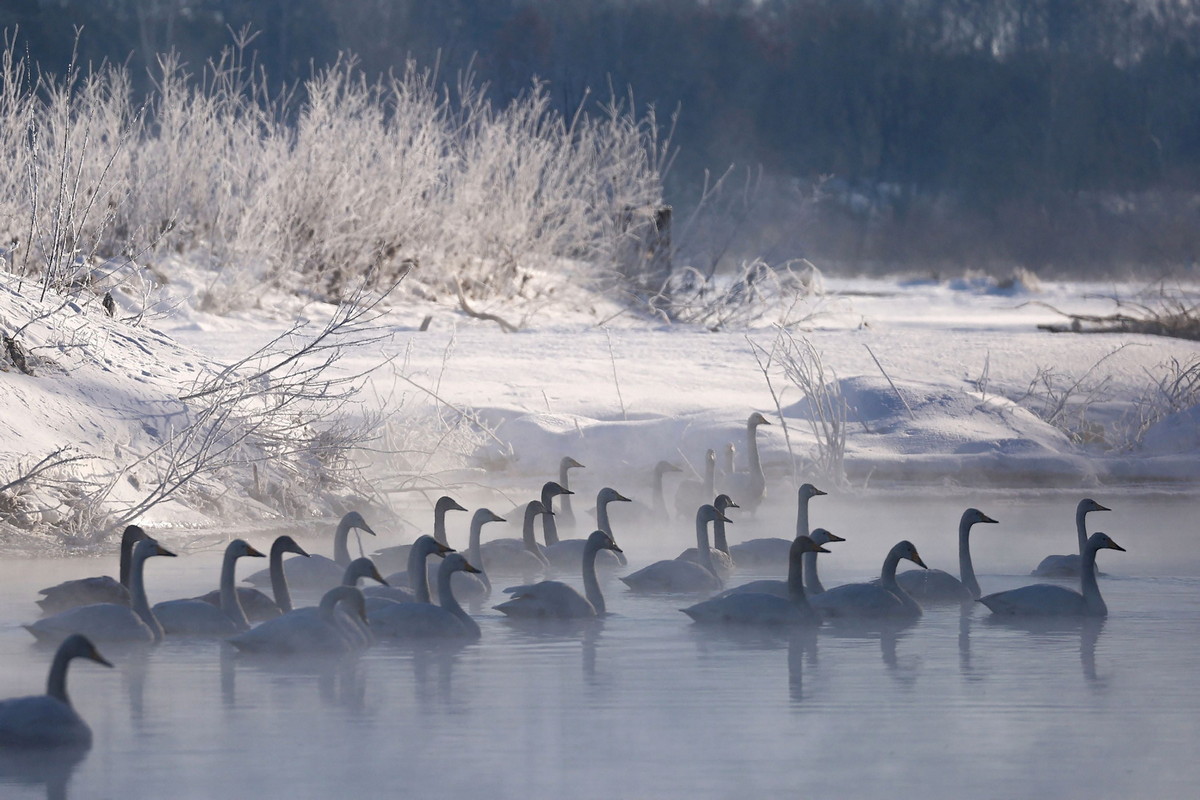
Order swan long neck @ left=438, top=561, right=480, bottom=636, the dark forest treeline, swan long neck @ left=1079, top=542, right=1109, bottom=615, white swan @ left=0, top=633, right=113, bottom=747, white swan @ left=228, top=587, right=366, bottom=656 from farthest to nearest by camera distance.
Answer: the dark forest treeline, swan long neck @ left=1079, top=542, right=1109, bottom=615, swan long neck @ left=438, top=561, right=480, bottom=636, white swan @ left=228, top=587, right=366, bottom=656, white swan @ left=0, top=633, right=113, bottom=747

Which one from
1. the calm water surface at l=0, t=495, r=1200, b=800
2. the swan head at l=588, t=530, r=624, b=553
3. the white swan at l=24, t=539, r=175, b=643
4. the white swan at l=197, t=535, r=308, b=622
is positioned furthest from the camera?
the swan head at l=588, t=530, r=624, b=553

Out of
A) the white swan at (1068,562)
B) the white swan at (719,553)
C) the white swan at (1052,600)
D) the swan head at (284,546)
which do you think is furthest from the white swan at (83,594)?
the white swan at (1068,562)

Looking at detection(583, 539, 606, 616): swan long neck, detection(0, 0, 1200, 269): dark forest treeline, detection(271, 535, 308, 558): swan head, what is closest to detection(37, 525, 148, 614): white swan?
detection(271, 535, 308, 558): swan head

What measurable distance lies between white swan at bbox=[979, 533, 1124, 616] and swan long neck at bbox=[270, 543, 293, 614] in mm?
2874

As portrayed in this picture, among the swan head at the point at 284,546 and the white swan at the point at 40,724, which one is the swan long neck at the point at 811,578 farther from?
the white swan at the point at 40,724

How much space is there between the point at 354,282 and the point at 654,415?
278 inches

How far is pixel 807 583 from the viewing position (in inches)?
318

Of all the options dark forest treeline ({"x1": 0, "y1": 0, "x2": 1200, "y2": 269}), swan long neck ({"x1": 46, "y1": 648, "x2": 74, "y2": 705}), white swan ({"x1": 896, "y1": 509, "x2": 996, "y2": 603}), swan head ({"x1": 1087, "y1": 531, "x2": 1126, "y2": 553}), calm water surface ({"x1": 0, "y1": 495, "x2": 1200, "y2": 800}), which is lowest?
calm water surface ({"x1": 0, "y1": 495, "x2": 1200, "y2": 800})

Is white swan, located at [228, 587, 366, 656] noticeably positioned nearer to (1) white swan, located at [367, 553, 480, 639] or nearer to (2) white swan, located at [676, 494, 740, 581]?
(1) white swan, located at [367, 553, 480, 639]

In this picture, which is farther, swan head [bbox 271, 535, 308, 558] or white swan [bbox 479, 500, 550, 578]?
white swan [bbox 479, 500, 550, 578]

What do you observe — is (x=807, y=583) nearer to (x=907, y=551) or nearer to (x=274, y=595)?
(x=907, y=551)

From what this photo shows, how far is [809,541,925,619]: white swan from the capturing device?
7.46m

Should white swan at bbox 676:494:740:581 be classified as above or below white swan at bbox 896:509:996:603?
above

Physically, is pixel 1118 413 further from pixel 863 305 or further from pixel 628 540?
pixel 863 305
